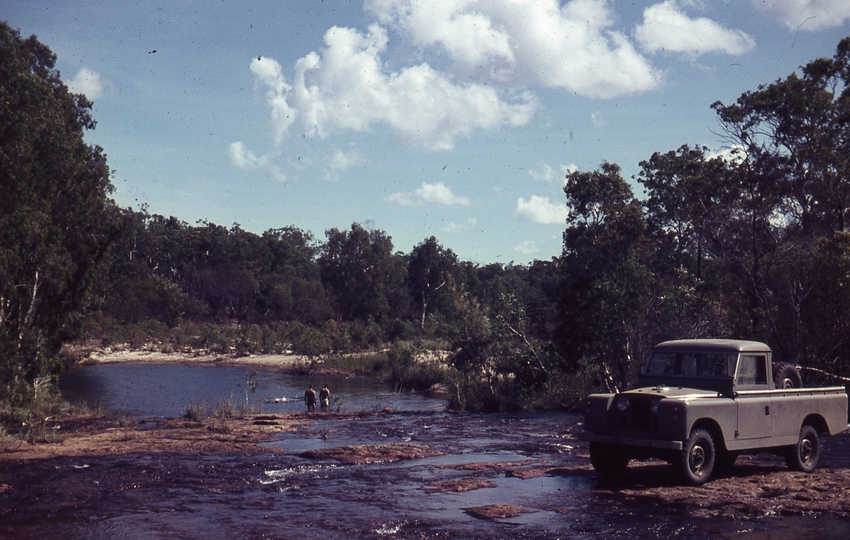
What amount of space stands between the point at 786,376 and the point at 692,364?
7.54 feet

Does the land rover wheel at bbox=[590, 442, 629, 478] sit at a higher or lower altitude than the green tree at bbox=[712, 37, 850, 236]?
lower

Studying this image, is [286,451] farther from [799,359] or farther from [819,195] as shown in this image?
[819,195]

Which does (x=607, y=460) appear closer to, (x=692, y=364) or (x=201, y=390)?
(x=692, y=364)

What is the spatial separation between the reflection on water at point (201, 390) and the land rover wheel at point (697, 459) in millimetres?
18409

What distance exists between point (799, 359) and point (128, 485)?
22.9 metres

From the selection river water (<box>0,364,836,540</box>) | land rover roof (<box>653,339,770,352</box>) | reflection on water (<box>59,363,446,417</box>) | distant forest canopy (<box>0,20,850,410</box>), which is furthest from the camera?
reflection on water (<box>59,363,446,417</box>)

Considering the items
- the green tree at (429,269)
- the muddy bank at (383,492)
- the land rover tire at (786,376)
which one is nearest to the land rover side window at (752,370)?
the land rover tire at (786,376)

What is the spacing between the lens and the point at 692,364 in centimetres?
1359

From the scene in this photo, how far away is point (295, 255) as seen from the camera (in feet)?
Answer: 325

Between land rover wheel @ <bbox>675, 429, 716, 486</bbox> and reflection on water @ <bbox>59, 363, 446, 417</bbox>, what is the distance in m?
18.4

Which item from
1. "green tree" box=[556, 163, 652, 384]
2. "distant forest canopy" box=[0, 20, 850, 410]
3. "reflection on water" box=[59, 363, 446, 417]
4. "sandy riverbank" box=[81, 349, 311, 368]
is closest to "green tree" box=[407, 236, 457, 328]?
"sandy riverbank" box=[81, 349, 311, 368]

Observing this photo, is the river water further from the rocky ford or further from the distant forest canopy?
the distant forest canopy

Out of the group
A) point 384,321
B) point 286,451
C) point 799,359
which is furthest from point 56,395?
point 384,321

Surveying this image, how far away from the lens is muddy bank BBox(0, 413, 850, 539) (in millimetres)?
10133
